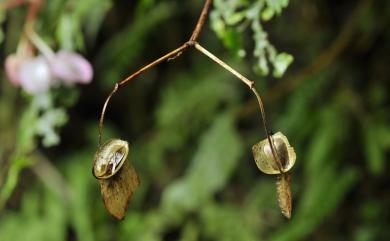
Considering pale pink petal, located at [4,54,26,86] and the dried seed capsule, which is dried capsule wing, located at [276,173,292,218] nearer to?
the dried seed capsule

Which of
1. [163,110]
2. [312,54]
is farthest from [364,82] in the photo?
[163,110]

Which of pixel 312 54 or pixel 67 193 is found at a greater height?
pixel 312 54

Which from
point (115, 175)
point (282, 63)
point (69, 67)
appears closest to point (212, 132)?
point (69, 67)

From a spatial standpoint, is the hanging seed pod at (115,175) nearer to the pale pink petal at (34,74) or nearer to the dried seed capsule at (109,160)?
the dried seed capsule at (109,160)

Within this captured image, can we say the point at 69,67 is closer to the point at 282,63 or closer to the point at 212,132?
the point at 282,63

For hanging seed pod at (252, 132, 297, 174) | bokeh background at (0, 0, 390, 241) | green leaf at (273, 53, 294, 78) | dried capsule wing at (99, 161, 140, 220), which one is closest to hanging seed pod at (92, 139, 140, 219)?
dried capsule wing at (99, 161, 140, 220)

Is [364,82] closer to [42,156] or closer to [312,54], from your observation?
[312,54]
